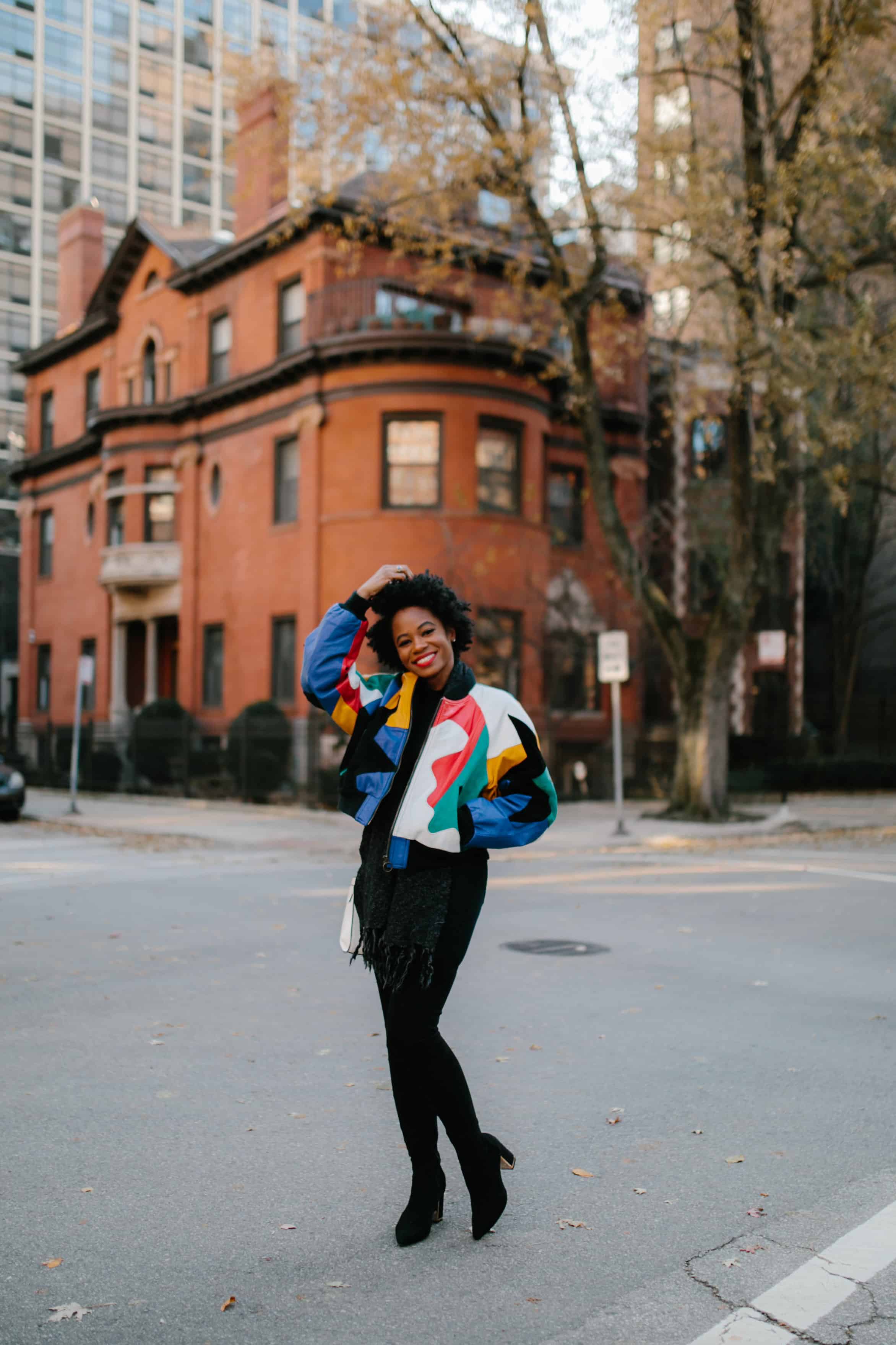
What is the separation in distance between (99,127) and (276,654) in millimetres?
60913

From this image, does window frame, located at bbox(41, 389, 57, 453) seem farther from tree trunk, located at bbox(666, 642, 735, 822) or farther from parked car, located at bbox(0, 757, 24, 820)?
tree trunk, located at bbox(666, 642, 735, 822)

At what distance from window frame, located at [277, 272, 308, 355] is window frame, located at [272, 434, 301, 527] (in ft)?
5.78

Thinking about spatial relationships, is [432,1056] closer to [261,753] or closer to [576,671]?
[261,753]

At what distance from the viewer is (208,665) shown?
95.2ft

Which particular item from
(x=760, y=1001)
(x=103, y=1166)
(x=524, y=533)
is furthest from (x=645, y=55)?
(x=103, y=1166)

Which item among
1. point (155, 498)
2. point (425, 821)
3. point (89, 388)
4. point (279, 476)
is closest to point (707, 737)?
point (279, 476)

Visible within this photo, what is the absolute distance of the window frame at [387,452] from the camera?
80.1ft

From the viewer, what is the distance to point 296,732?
78.8 feet

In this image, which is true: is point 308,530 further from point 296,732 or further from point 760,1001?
point 760,1001

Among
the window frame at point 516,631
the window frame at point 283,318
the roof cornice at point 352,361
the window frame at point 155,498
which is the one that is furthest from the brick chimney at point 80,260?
the window frame at point 516,631

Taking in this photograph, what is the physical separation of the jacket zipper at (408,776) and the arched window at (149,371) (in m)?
29.5

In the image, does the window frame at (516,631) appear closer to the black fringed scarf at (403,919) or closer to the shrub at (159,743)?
the shrub at (159,743)

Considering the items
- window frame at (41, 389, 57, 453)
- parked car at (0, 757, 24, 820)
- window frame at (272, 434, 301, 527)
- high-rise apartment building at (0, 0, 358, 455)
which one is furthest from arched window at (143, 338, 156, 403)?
high-rise apartment building at (0, 0, 358, 455)

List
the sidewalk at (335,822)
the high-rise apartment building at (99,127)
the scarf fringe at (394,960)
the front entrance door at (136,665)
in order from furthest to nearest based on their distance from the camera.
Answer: the high-rise apartment building at (99,127), the front entrance door at (136,665), the sidewalk at (335,822), the scarf fringe at (394,960)
